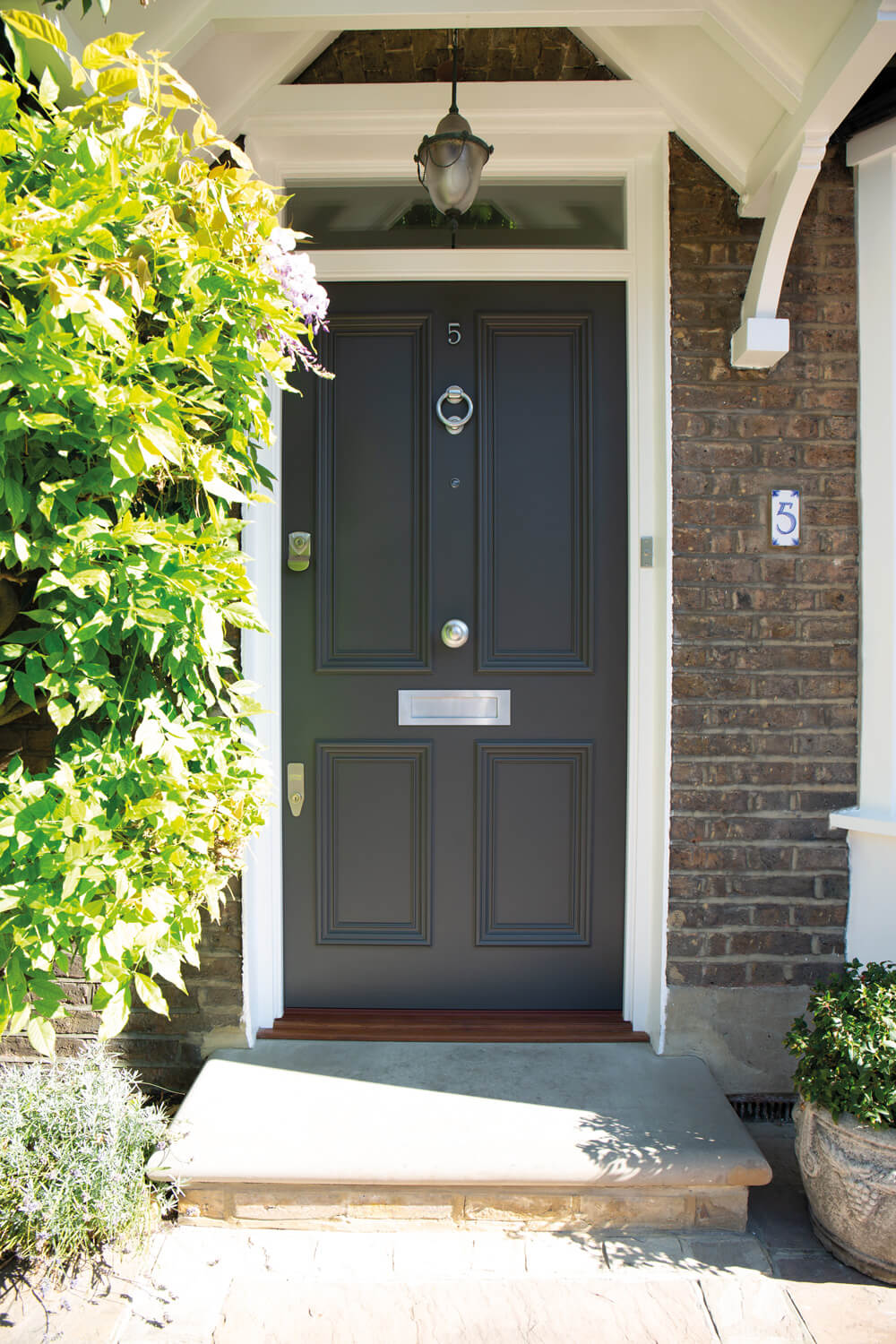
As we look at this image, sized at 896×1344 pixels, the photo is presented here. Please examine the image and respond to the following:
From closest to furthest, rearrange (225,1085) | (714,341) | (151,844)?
1. (151,844)
2. (225,1085)
3. (714,341)

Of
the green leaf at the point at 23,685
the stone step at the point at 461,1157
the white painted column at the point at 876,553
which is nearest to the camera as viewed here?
the green leaf at the point at 23,685

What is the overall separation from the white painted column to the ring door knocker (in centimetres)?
114

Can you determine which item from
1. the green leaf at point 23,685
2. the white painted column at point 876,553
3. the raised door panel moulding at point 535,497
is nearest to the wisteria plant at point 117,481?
the green leaf at point 23,685

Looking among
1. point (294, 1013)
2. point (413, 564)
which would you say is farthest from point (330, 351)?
point (294, 1013)

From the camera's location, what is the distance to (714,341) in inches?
98.5

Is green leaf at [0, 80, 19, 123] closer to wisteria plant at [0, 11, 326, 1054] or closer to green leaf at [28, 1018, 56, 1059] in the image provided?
wisteria plant at [0, 11, 326, 1054]

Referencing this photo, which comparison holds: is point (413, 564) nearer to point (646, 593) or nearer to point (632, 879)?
point (646, 593)

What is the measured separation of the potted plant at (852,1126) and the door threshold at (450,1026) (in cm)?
60

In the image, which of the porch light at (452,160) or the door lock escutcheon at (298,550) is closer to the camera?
the porch light at (452,160)

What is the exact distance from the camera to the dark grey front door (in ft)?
8.70

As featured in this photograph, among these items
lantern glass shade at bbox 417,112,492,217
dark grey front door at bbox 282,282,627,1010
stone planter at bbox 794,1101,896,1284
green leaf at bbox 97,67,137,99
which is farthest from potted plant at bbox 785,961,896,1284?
green leaf at bbox 97,67,137,99

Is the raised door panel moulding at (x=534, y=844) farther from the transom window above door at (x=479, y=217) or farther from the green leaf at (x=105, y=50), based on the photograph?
the green leaf at (x=105, y=50)

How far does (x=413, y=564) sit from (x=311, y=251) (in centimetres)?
98

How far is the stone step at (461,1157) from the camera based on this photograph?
2.02 meters
